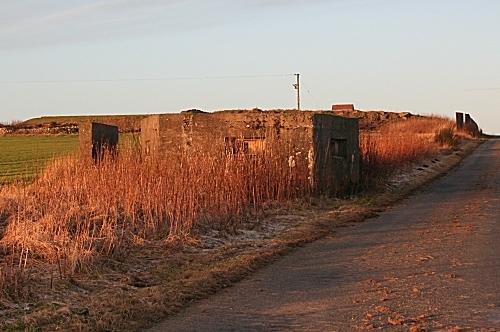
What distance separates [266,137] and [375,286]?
33.3 feet

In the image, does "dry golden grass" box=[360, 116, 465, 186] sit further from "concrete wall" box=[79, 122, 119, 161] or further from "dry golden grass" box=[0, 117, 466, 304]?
"concrete wall" box=[79, 122, 119, 161]

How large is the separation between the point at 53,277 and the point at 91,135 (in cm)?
1137

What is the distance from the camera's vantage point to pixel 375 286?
27.1 feet

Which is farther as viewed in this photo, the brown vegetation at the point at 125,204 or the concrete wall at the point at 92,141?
the concrete wall at the point at 92,141

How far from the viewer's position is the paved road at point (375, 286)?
6.76m

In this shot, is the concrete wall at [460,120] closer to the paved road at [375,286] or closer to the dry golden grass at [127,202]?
the dry golden grass at [127,202]

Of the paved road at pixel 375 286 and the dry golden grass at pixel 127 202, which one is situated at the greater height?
the dry golden grass at pixel 127 202

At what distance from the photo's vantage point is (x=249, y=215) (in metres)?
14.1

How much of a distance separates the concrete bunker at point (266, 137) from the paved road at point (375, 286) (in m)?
4.47

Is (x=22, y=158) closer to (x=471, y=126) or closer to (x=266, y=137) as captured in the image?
(x=266, y=137)

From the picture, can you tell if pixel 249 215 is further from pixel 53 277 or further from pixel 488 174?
pixel 488 174

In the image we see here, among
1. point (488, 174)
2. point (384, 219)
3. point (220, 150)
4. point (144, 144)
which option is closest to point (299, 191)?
point (220, 150)

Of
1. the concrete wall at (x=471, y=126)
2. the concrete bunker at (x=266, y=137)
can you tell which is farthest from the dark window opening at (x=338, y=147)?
the concrete wall at (x=471, y=126)

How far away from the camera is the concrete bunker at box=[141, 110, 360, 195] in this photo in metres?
18.0
